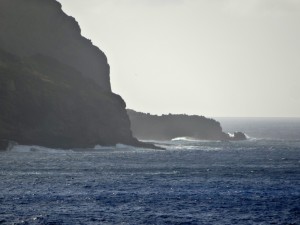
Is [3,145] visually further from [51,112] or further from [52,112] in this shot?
[52,112]

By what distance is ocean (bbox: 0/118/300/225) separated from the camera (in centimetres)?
7125

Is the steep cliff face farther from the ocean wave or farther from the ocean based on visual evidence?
the ocean

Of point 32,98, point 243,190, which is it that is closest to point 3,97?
point 32,98

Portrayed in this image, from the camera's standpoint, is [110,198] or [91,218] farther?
[110,198]

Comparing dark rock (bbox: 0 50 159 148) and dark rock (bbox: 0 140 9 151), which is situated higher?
dark rock (bbox: 0 50 159 148)

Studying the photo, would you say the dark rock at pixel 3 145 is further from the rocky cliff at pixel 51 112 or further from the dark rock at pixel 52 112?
the dark rock at pixel 52 112

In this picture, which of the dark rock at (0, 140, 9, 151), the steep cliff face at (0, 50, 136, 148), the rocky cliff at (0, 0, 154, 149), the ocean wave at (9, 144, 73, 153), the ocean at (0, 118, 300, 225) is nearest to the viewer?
the ocean at (0, 118, 300, 225)

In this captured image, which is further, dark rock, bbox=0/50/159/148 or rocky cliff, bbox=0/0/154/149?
dark rock, bbox=0/50/159/148

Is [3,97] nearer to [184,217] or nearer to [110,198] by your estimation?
[110,198]

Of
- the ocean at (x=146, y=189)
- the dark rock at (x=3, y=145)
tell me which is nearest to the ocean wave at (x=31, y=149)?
the dark rock at (x=3, y=145)

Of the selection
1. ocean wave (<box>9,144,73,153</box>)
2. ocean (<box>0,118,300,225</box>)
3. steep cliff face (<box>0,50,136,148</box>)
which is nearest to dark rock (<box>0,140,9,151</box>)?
ocean wave (<box>9,144,73,153</box>)

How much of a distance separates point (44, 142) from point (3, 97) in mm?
15895

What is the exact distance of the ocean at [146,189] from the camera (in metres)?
71.2

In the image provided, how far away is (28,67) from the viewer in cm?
19288
